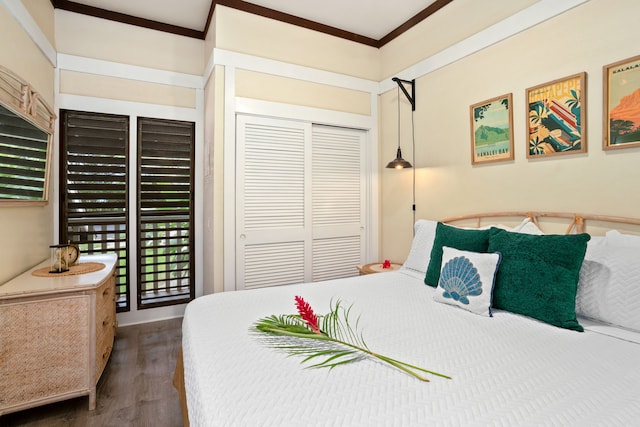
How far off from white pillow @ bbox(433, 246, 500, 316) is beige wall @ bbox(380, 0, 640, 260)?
2.20 feet

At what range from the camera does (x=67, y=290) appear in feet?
6.00

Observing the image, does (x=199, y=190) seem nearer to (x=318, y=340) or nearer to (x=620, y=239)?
(x=318, y=340)

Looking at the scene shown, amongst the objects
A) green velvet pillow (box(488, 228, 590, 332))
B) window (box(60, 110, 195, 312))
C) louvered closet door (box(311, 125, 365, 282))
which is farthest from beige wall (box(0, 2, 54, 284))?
green velvet pillow (box(488, 228, 590, 332))

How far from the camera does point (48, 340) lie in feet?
5.97

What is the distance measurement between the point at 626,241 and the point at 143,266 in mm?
3532

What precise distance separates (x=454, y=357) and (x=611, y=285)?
878 millimetres

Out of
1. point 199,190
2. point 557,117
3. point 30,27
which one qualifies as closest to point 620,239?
point 557,117

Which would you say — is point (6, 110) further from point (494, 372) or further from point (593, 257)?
point (593, 257)

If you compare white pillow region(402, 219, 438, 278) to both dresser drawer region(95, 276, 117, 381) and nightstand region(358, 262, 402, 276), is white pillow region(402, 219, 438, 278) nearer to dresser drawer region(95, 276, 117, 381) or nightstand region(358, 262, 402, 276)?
nightstand region(358, 262, 402, 276)

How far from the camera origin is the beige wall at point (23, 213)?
1946 mm

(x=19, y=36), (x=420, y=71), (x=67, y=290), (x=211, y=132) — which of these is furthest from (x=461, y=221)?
(x=19, y=36)

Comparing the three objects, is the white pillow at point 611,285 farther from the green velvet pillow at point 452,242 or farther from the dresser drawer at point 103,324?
the dresser drawer at point 103,324

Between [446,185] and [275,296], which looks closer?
[275,296]

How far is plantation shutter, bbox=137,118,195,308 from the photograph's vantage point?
3.18 m
